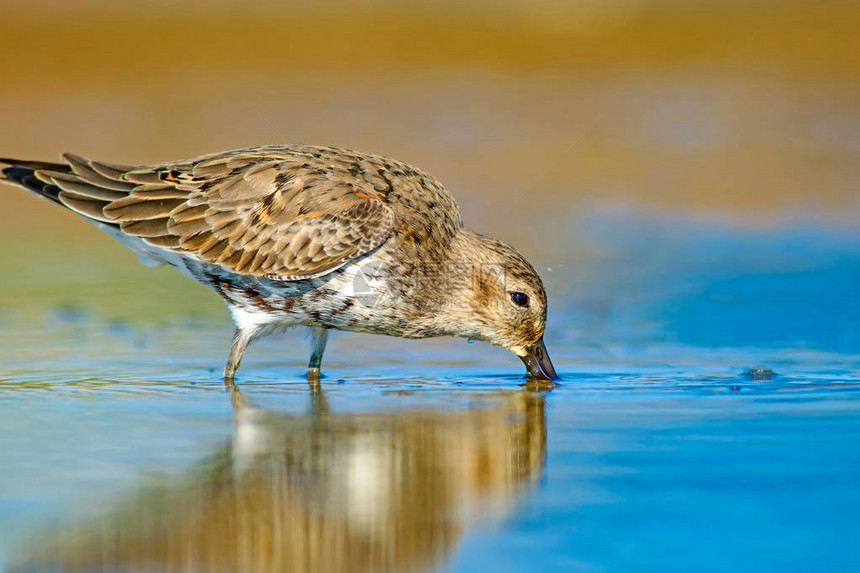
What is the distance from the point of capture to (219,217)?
8.66m

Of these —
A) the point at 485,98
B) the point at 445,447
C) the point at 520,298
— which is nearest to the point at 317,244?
the point at 520,298

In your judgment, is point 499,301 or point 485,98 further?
point 485,98

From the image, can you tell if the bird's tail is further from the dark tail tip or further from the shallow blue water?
the shallow blue water

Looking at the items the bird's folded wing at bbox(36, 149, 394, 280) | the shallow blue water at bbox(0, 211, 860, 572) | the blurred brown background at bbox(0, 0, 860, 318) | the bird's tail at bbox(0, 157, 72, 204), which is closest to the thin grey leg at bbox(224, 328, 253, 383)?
the shallow blue water at bbox(0, 211, 860, 572)

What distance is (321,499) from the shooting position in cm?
514

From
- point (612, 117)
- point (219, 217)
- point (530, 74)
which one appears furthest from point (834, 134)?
point (219, 217)

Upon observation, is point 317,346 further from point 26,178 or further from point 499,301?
point 26,178

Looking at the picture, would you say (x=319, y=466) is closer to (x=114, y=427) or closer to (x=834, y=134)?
(x=114, y=427)

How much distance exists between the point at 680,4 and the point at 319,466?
15360 mm

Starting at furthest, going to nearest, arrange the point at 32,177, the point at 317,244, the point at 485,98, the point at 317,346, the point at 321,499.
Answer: the point at 485,98 < the point at 32,177 < the point at 317,346 < the point at 317,244 < the point at 321,499

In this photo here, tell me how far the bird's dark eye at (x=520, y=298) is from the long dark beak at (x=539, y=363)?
0.29m

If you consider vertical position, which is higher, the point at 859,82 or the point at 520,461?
the point at 859,82

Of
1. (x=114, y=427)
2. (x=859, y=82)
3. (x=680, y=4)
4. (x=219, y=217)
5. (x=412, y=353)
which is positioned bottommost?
(x=114, y=427)

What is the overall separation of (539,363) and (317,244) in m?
1.73
